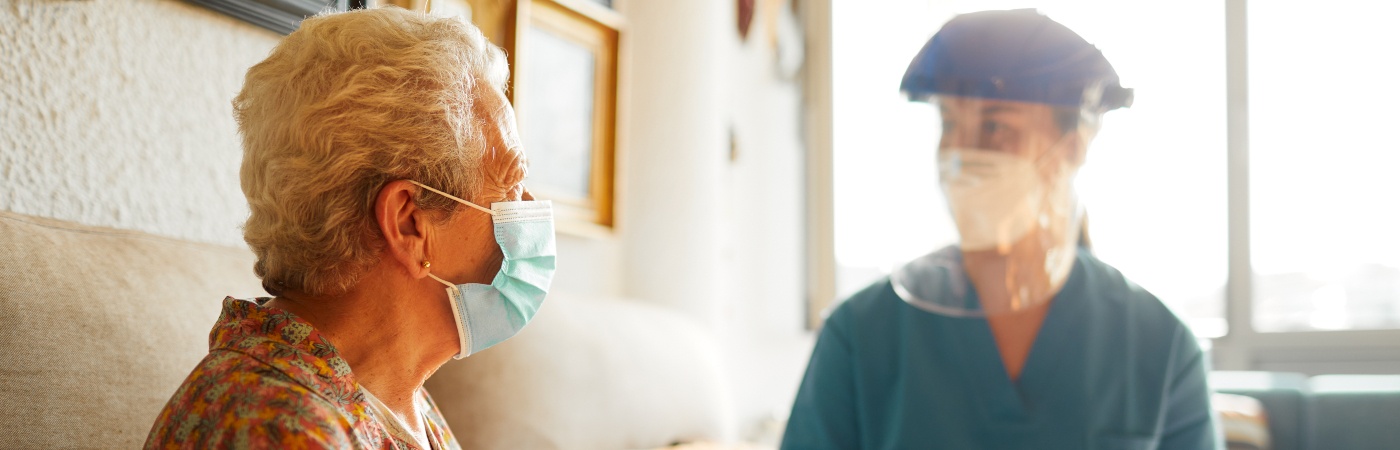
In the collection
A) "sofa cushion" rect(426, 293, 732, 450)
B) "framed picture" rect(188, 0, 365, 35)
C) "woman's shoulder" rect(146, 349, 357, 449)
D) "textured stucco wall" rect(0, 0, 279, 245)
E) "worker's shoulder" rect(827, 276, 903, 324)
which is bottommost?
"sofa cushion" rect(426, 293, 732, 450)

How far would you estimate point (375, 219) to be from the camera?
1.04 metres

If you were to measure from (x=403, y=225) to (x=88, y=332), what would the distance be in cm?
35

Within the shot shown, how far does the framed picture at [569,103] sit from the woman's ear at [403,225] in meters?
1.14

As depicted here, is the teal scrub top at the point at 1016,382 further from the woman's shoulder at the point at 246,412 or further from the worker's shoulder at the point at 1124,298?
the woman's shoulder at the point at 246,412

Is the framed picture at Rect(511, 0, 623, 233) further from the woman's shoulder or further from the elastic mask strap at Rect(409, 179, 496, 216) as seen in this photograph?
the woman's shoulder

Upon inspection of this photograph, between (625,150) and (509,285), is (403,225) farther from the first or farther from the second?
(625,150)

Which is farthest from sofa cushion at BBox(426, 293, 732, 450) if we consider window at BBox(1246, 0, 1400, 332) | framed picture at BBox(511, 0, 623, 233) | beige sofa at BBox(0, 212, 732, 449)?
window at BBox(1246, 0, 1400, 332)

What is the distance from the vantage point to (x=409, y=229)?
A: 1063 millimetres

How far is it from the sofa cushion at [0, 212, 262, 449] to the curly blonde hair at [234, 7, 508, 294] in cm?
19

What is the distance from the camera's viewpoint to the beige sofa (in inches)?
39.9

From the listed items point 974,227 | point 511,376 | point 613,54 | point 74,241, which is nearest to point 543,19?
point 613,54

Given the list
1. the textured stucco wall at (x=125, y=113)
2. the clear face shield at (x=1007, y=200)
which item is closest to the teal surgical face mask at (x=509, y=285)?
the clear face shield at (x=1007, y=200)

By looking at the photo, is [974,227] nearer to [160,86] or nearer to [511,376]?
[511,376]

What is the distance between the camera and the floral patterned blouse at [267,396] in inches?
32.6
